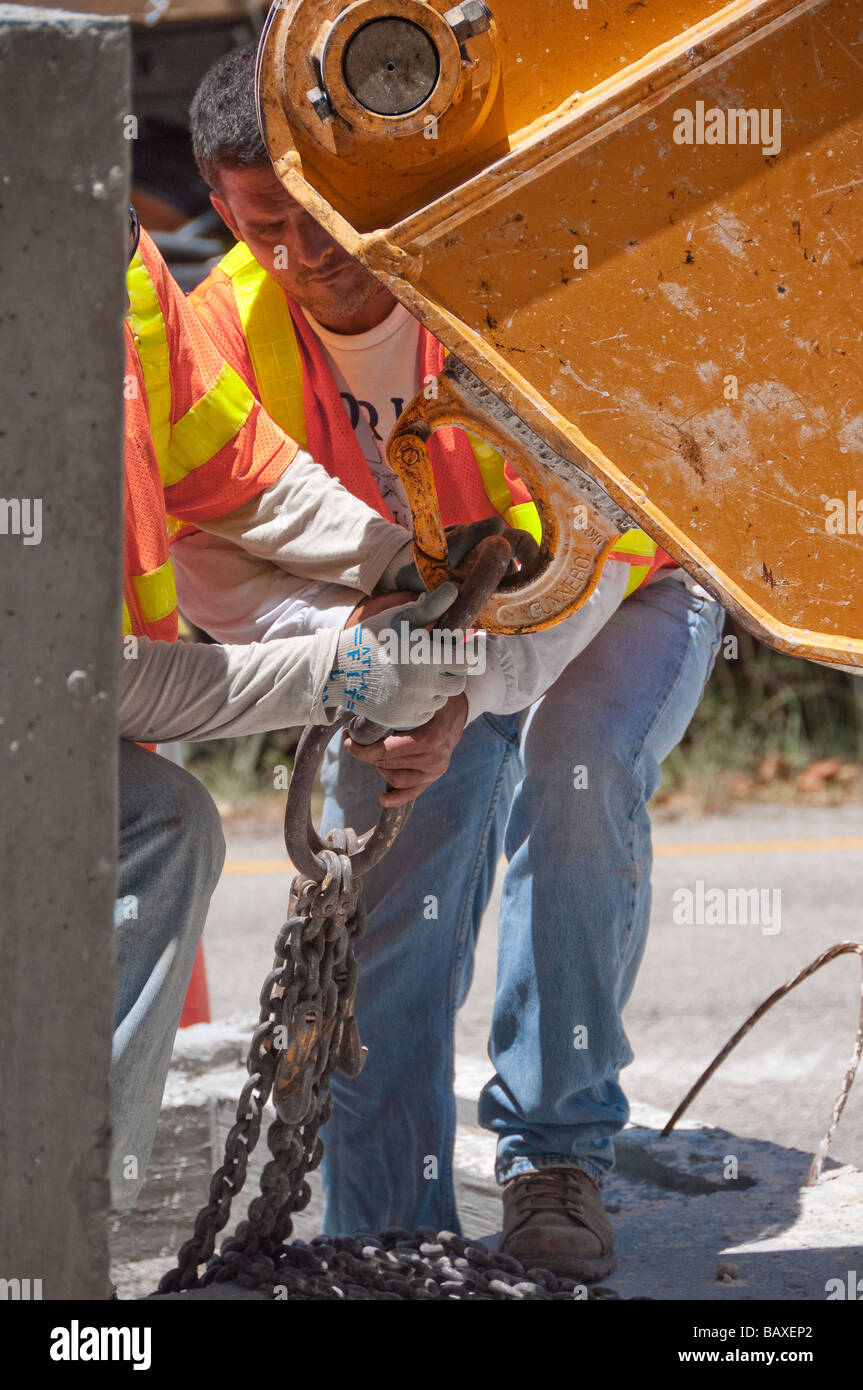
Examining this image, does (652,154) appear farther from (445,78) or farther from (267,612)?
(267,612)

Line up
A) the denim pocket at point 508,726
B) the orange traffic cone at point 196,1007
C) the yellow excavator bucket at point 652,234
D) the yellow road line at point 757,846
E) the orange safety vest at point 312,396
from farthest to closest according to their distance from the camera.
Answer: the yellow road line at point 757,846, the orange traffic cone at point 196,1007, the denim pocket at point 508,726, the orange safety vest at point 312,396, the yellow excavator bucket at point 652,234

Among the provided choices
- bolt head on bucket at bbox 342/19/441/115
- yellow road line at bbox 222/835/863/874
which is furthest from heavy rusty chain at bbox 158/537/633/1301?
yellow road line at bbox 222/835/863/874

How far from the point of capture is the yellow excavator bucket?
197cm

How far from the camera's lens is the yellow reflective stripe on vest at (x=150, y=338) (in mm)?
2469

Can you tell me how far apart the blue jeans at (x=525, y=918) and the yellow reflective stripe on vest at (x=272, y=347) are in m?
0.68

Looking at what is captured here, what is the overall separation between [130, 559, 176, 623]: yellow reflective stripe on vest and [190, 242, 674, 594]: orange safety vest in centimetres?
52

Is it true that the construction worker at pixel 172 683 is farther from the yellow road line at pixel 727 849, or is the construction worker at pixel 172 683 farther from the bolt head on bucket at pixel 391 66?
the yellow road line at pixel 727 849

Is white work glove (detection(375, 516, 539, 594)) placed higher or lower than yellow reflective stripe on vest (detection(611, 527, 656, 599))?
lower

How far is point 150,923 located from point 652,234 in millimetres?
1216

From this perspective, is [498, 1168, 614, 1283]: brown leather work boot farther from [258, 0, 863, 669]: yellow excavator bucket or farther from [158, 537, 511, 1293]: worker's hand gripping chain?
[258, 0, 863, 669]: yellow excavator bucket

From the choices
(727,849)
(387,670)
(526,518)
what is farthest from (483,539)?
(727,849)

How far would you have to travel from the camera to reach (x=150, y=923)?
90.1 inches

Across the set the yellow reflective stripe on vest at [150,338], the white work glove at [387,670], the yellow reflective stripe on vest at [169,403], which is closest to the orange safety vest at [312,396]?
the yellow reflective stripe on vest at [169,403]

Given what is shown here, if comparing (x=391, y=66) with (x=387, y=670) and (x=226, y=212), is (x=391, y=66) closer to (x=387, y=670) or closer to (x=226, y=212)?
(x=387, y=670)
